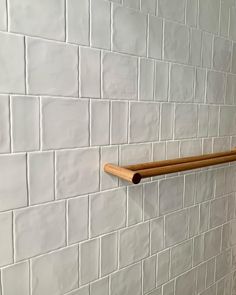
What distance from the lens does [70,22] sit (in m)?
0.72

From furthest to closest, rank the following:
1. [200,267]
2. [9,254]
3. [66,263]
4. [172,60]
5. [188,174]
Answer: [200,267] < [188,174] < [172,60] < [66,263] < [9,254]

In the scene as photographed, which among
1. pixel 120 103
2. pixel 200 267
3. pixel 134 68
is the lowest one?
pixel 200 267

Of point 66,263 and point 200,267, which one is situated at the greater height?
point 66,263

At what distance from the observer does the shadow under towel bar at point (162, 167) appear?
74 centimetres

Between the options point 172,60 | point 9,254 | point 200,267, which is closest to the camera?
point 9,254

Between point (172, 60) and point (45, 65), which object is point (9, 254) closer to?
point (45, 65)

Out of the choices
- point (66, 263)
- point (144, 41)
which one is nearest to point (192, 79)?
point (144, 41)

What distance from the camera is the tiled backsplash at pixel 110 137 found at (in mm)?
678

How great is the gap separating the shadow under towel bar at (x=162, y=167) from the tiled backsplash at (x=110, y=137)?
47mm

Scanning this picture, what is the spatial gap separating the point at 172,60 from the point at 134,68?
0.58ft

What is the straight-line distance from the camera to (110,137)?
837 mm

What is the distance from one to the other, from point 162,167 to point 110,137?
0.18 metres

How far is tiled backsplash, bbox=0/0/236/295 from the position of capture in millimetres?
678

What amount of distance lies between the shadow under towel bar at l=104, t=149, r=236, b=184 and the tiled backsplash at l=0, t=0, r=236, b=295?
0.05m
